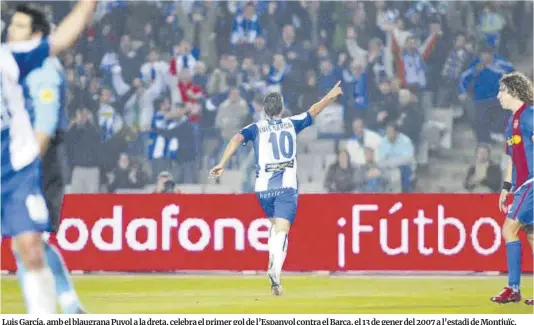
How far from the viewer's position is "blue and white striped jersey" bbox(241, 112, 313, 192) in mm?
12250

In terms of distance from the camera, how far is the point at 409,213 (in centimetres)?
1478

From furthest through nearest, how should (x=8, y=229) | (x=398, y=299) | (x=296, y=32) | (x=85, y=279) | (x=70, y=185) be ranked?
(x=296, y=32) → (x=70, y=185) → (x=85, y=279) → (x=398, y=299) → (x=8, y=229)

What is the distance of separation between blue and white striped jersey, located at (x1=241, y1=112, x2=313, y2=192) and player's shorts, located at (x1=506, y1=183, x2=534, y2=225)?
2.24 m

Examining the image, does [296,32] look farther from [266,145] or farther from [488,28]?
[266,145]

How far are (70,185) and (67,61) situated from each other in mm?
2932

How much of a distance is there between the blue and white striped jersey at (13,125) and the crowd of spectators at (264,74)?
35.5ft

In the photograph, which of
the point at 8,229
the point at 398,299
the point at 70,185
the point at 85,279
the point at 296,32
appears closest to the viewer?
the point at 8,229

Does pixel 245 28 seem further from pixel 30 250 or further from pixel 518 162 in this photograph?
pixel 30 250

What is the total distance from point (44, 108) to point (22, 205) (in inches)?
29.1

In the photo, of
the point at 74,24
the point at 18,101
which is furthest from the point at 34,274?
the point at 74,24

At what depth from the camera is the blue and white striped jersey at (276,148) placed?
12.2m

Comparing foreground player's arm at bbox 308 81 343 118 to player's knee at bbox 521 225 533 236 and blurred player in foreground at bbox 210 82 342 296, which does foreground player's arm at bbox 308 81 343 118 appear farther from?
player's knee at bbox 521 225 533 236

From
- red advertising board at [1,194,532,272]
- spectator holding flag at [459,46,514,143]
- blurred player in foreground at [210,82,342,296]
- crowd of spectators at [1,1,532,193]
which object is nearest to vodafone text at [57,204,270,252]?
red advertising board at [1,194,532,272]

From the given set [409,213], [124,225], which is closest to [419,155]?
[409,213]
